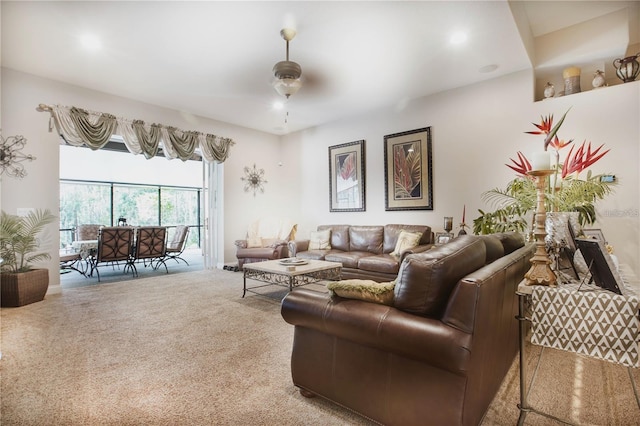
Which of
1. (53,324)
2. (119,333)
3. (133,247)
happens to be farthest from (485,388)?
(133,247)

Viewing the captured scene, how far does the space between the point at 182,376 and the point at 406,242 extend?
11.7ft

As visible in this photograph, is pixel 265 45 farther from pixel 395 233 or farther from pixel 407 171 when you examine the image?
pixel 395 233

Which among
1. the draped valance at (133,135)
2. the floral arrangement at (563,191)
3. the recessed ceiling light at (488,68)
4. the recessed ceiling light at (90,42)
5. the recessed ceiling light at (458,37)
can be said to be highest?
the recessed ceiling light at (90,42)

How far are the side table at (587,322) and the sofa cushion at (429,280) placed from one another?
420 millimetres

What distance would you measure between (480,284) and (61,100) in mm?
5806

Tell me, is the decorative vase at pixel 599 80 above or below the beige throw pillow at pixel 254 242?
above

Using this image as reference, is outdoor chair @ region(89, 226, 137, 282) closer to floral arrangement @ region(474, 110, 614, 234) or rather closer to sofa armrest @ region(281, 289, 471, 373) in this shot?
sofa armrest @ region(281, 289, 471, 373)

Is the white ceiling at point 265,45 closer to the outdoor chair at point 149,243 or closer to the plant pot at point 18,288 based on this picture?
the outdoor chair at point 149,243

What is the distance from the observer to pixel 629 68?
355 centimetres

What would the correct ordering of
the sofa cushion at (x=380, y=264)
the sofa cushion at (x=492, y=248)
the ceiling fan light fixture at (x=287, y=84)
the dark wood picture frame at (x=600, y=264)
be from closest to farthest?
the dark wood picture frame at (x=600, y=264) → the sofa cushion at (x=492, y=248) → the ceiling fan light fixture at (x=287, y=84) → the sofa cushion at (x=380, y=264)

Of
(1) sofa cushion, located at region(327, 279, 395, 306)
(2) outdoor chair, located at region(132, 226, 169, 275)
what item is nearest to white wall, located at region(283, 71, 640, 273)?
(2) outdoor chair, located at region(132, 226, 169, 275)

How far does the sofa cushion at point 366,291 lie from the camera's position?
157cm

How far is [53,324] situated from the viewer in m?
3.12

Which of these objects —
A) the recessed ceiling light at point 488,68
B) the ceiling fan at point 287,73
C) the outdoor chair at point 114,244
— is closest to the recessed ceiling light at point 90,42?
the ceiling fan at point 287,73
